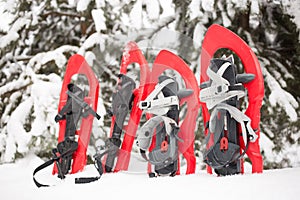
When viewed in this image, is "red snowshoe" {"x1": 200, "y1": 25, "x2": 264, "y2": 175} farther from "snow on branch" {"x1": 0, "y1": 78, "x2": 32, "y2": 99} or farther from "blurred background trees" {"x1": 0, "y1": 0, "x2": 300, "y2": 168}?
"snow on branch" {"x1": 0, "y1": 78, "x2": 32, "y2": 99}

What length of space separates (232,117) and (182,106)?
217 mm

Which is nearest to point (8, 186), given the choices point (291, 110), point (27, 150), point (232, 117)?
point (232, 117)

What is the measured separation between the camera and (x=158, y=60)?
1245mm

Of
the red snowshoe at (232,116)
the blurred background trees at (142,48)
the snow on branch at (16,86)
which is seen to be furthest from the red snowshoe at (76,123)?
the snow on branch at (16,86)

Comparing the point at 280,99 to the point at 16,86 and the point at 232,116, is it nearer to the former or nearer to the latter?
the point at 232,116

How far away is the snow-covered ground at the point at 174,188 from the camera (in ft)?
2.59

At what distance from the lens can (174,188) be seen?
35.4 inches

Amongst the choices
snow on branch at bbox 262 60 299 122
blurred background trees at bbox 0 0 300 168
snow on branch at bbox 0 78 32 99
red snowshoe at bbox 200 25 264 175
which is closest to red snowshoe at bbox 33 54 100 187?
blurred background trees at bbox 0 0 300 168

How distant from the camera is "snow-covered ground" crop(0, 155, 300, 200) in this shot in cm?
79

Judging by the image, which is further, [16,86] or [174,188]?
[16,86]

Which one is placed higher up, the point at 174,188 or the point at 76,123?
the point at 76,123

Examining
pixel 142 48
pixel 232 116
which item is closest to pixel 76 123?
pixel 142 48

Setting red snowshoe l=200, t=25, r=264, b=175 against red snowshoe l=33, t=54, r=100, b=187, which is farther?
red snowshoe l=33, t=54, r=100, b=187

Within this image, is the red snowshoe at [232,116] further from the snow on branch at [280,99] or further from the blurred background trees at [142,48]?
the snow on branch at [280,99]
